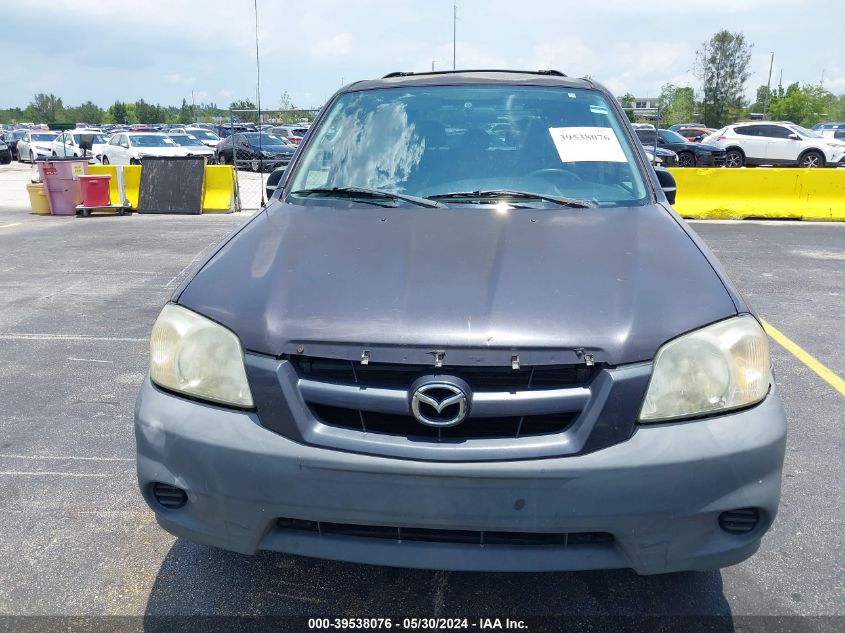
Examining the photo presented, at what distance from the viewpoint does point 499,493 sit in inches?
72.0

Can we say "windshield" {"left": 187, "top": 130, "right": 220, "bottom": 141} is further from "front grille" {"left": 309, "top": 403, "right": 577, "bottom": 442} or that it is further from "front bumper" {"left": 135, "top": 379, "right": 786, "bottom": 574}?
"front grille" {"left": 309, "top": 403, "right": 577, "bottom": 442}

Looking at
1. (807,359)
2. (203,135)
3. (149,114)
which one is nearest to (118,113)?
(149,114)

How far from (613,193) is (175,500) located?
6.67 ft

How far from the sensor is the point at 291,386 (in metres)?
1.93

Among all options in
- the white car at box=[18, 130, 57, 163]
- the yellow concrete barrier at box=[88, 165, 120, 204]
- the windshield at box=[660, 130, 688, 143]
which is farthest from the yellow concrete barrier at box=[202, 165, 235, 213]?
the white car at box=[18, 130, 57, 163]

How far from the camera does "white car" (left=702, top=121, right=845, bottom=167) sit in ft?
72.2

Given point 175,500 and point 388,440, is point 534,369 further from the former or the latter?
point 175,500

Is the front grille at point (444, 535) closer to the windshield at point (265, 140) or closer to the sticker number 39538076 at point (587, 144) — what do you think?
the sticker number 39538076 at point (587, 144)

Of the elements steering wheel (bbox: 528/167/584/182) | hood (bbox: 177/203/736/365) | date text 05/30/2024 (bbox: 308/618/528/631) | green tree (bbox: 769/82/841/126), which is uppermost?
green tree (bbox: 769/82/841/126)

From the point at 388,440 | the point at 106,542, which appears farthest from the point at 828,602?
the point at 106,542

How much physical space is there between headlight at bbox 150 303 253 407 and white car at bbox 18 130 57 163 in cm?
3629

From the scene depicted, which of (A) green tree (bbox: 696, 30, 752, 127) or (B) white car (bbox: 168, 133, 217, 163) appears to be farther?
(A) green tree (bbox: 696, 30, 752, 127)

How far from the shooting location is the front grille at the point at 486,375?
1.89 m

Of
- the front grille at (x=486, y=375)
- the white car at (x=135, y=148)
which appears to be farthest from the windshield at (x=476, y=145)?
the white car at (x=135, y=148)
